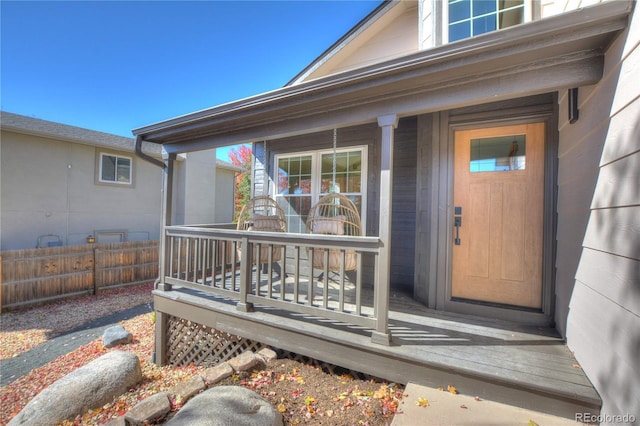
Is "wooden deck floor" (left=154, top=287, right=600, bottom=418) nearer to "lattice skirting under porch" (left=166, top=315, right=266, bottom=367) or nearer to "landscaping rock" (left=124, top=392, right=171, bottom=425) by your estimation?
"lattice skirting under porch" (left=166, top=315, right=266, bottom=367)

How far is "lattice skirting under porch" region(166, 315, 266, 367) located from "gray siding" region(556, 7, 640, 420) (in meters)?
2.87

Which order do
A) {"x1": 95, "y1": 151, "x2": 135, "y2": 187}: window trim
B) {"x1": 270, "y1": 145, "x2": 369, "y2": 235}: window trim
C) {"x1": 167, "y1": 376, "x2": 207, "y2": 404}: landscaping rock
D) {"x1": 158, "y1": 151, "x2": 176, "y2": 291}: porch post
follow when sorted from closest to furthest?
1. {"x1": 167, "y1": 376, "x2": 207, "y2": 404}: landscaping rock
2. {"x1": 158, "y1": 151, "x2": 176, "y2": 291}: porch post
3. {"x1": 270, "y1": 145, "x2": 369, "y2": 235}: window trim
4. {"x1": 95, "y1": 151, "x2": 135, "y2": 187}: window trim

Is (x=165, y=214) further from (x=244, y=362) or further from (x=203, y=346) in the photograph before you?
(x=244, y=362)

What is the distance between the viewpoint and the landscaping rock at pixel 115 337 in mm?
4562

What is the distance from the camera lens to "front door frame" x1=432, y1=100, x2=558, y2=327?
2.69 meters

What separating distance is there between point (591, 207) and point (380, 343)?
185cm

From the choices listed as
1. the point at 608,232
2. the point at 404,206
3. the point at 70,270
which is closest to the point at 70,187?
the point at 70,270

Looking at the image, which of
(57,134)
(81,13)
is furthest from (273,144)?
(81,13)

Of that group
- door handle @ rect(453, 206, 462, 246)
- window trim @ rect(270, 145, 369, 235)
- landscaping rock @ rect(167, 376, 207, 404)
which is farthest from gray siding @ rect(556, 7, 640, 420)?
landscaping rock @ rect(167, 376, 207, 404)

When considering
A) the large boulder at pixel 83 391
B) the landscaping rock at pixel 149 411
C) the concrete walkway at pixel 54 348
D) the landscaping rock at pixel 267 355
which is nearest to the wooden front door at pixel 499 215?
the landscaping rock at pixel 267 355

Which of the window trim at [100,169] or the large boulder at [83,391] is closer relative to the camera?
the large boulder at [83,391]

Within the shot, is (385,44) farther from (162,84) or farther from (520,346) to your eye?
(162,84)

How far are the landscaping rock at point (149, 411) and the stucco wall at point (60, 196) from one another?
7799 millimetres

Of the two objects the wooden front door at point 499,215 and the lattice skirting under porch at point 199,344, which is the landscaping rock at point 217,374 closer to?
the lattice skirting under porch at point 199,344
